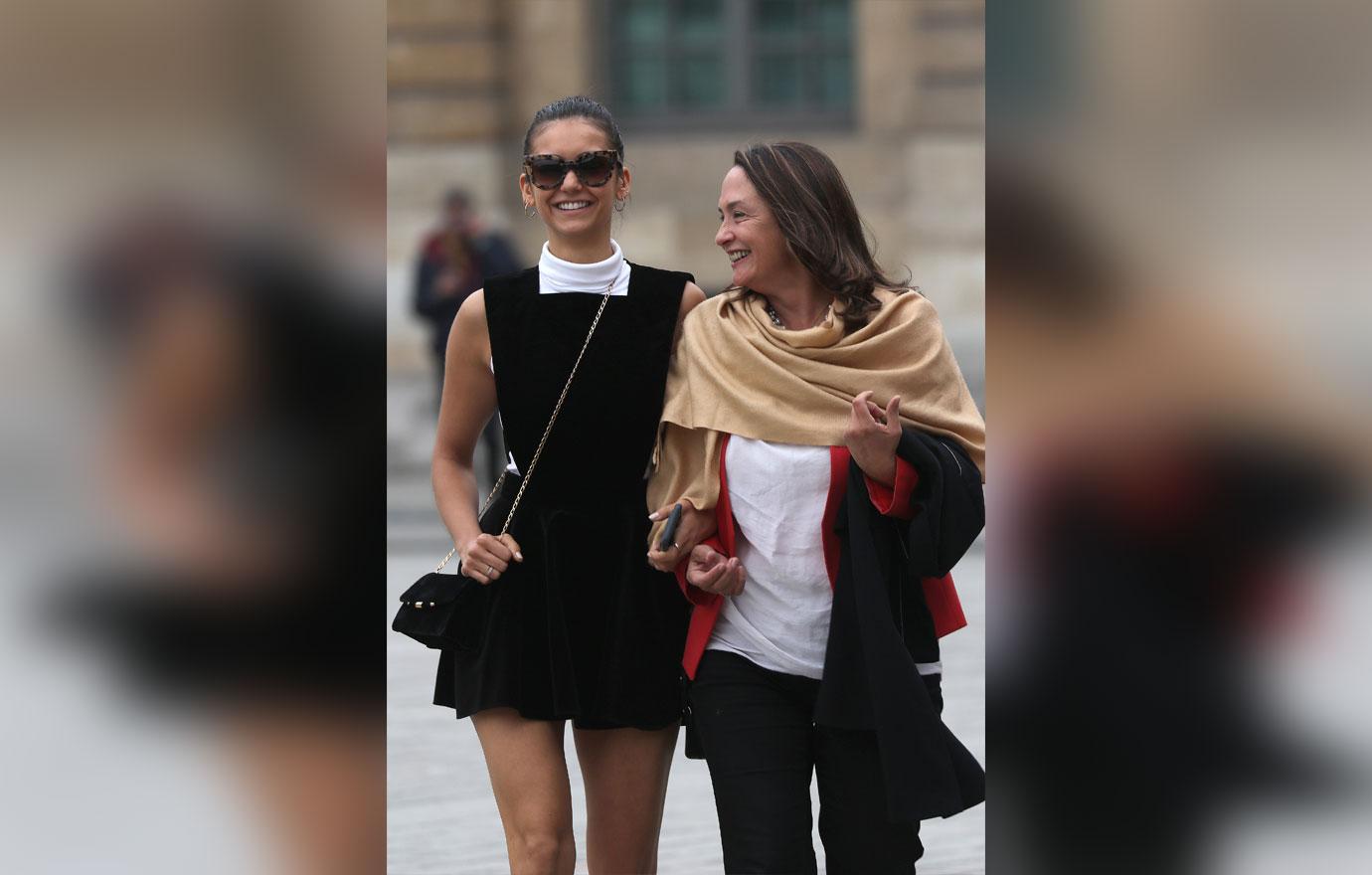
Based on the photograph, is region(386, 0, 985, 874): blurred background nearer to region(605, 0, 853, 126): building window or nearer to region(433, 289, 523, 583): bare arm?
region(605, 0, 853, 126): building window

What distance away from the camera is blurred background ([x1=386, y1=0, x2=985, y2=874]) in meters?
17.7

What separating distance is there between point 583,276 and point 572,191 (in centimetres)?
17

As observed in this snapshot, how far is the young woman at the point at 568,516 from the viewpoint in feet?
12.2

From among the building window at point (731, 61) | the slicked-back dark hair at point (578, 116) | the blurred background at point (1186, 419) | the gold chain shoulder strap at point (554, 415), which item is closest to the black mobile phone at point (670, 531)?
the gold chain shoulder strap at point (554, 415)

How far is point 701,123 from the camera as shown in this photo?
747 inches

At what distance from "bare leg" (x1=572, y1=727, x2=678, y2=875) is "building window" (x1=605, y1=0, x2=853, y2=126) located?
50.5 ft

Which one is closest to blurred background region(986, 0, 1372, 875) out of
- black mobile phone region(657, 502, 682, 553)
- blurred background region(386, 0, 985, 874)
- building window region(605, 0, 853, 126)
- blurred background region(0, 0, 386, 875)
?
blurred background region(0, 0, 386, 875)

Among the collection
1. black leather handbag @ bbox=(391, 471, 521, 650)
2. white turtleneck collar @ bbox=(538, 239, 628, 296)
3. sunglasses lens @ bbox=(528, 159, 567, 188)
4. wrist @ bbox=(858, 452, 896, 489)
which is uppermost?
sunglasses lens @ bbox=(528, 159, 567, 188)

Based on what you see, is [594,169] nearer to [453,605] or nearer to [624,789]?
[453,605]

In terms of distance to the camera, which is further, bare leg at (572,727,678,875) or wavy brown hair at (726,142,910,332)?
bare leg at (572,727,678,875)

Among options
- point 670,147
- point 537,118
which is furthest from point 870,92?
point 537,118

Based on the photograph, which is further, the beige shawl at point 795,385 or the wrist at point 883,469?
the beige shawl at point 795,385

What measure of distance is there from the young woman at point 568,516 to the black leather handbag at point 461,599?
13 millimetres

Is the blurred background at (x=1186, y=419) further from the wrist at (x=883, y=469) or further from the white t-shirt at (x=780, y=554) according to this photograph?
the white t-shirt at (x=780, y=554)
